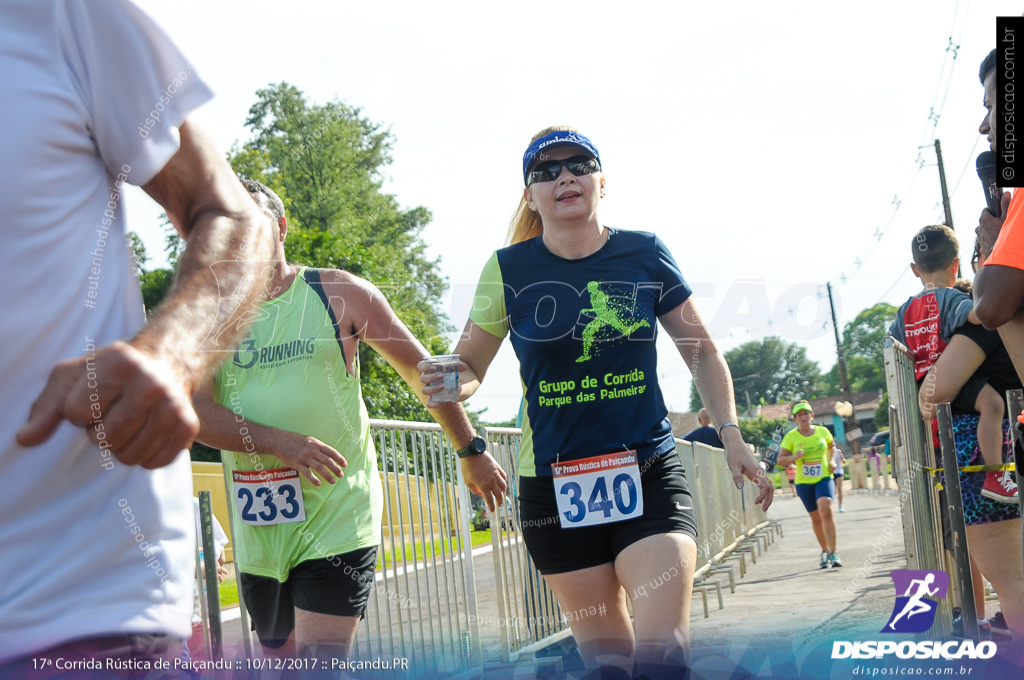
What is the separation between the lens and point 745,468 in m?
3.30

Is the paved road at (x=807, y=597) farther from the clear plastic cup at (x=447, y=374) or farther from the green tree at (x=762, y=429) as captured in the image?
the clear plastic cup at (x=447, y=374)

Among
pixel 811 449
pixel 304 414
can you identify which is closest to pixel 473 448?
pixel 304 414

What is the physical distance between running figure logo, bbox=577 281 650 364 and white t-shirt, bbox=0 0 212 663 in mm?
2039

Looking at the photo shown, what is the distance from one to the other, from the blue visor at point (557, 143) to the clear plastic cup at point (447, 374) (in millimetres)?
831

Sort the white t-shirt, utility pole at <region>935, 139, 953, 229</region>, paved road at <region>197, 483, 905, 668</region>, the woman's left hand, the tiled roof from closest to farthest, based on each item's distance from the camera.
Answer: the white t-shirt, the woman's left hand, paved road at <region>197, 483, 905, 668</region>, the tiled roof, utility pole at <region>935, 139, 953, 229</region>

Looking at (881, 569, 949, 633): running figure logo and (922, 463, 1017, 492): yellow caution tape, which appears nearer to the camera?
(881, 569, 949, 633): running figure logo

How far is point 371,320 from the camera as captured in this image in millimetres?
3760

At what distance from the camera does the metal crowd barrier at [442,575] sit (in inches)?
200

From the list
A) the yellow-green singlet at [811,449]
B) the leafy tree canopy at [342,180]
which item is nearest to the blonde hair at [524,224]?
the yellow-green singlet at [811,449]

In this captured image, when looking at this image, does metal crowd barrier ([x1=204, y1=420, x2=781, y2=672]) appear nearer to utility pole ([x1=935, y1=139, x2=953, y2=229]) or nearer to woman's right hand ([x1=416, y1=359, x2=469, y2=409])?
woman's right hand ([x1=416, y1=359, x2=469, y2=409])

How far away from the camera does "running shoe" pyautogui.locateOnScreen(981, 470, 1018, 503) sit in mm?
4449

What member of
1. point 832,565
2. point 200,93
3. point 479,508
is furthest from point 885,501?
point 200,93

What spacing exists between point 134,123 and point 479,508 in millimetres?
5486

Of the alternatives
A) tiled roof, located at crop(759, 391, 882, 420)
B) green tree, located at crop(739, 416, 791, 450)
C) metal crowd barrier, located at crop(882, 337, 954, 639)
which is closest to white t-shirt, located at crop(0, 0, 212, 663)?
metal crowd barrier, located at crop(882, 337, 954, 639)
